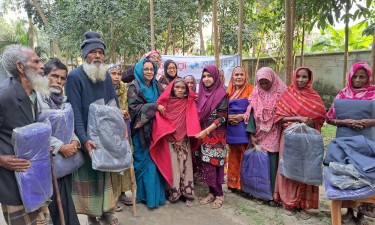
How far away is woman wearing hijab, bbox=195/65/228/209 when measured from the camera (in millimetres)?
3439

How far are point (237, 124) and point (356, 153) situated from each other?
1454 millimetres

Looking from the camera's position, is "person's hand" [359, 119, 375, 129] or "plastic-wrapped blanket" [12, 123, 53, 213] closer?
"plastic-wrapped blanket" [12, 123, 53, 213]

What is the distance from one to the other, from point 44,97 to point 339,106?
2855 mm

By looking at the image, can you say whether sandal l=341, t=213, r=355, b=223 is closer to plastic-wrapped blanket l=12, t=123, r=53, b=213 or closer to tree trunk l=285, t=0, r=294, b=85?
tree trunk l=285, t=0, r=294, b=85

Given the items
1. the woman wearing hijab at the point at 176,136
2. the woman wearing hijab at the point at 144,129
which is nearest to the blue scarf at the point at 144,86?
the woman wearing hijab at the point at 144,129

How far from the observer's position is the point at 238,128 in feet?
12.0

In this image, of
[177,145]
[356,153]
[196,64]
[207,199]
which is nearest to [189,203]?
[207,199]

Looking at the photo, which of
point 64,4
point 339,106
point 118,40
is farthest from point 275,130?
point 64,4

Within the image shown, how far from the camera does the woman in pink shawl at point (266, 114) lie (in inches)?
134

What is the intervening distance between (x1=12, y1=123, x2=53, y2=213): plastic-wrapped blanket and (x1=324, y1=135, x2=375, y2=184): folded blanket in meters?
2.50

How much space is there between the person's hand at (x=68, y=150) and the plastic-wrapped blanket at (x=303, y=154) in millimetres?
2176

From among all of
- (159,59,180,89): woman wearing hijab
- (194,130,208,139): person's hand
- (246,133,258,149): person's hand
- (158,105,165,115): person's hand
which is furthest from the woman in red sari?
(159,59,180,89): woman wearing hijab

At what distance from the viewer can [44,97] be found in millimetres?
2209

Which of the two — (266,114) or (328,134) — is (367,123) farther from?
(328,134)
